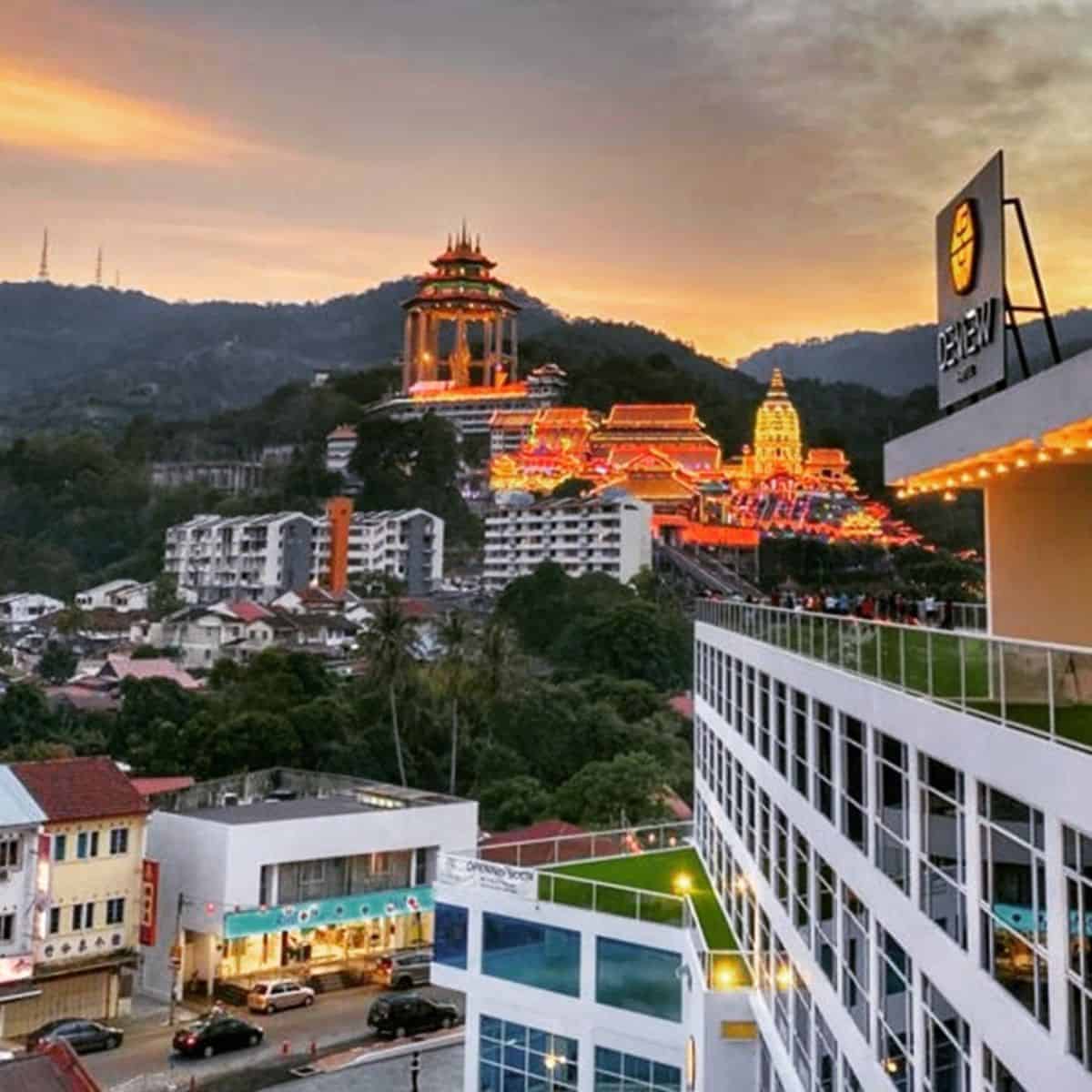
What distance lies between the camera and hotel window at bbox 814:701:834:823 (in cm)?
1148

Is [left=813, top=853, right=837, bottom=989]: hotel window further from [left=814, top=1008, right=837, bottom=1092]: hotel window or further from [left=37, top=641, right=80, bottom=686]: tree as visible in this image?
[left=37, top=641, right=80, bottom=686]: tree

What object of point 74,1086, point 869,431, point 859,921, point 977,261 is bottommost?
point 74,1086

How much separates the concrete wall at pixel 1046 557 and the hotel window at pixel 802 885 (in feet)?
10.3

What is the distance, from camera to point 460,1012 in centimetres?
2798

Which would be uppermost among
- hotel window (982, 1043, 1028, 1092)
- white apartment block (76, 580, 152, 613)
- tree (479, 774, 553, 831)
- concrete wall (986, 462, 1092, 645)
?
white apartment block (76, 580, 152, 613)

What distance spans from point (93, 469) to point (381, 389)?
33.9 meters

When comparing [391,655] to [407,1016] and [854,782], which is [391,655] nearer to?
[407,1016]

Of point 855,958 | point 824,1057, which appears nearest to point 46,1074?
point 824,1057

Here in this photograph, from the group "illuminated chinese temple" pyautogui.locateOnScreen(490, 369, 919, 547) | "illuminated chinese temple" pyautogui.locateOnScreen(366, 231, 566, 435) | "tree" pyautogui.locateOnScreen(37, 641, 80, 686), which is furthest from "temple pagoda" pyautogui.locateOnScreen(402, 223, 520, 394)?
"tree" pyautogui.locateOnScreen(37, 641, 80, 686)

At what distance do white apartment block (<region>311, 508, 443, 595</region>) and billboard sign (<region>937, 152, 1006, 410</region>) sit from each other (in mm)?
81752

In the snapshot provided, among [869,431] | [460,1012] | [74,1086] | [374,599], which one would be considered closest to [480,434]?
[374,599]

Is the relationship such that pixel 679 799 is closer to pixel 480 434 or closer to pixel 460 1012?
pixel 460 1012

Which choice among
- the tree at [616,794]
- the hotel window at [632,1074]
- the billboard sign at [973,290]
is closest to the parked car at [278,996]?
the hotel window at [632,1074]

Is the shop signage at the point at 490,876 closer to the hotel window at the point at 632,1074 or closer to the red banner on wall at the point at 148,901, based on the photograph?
the hotel window at the point at 632,1074
